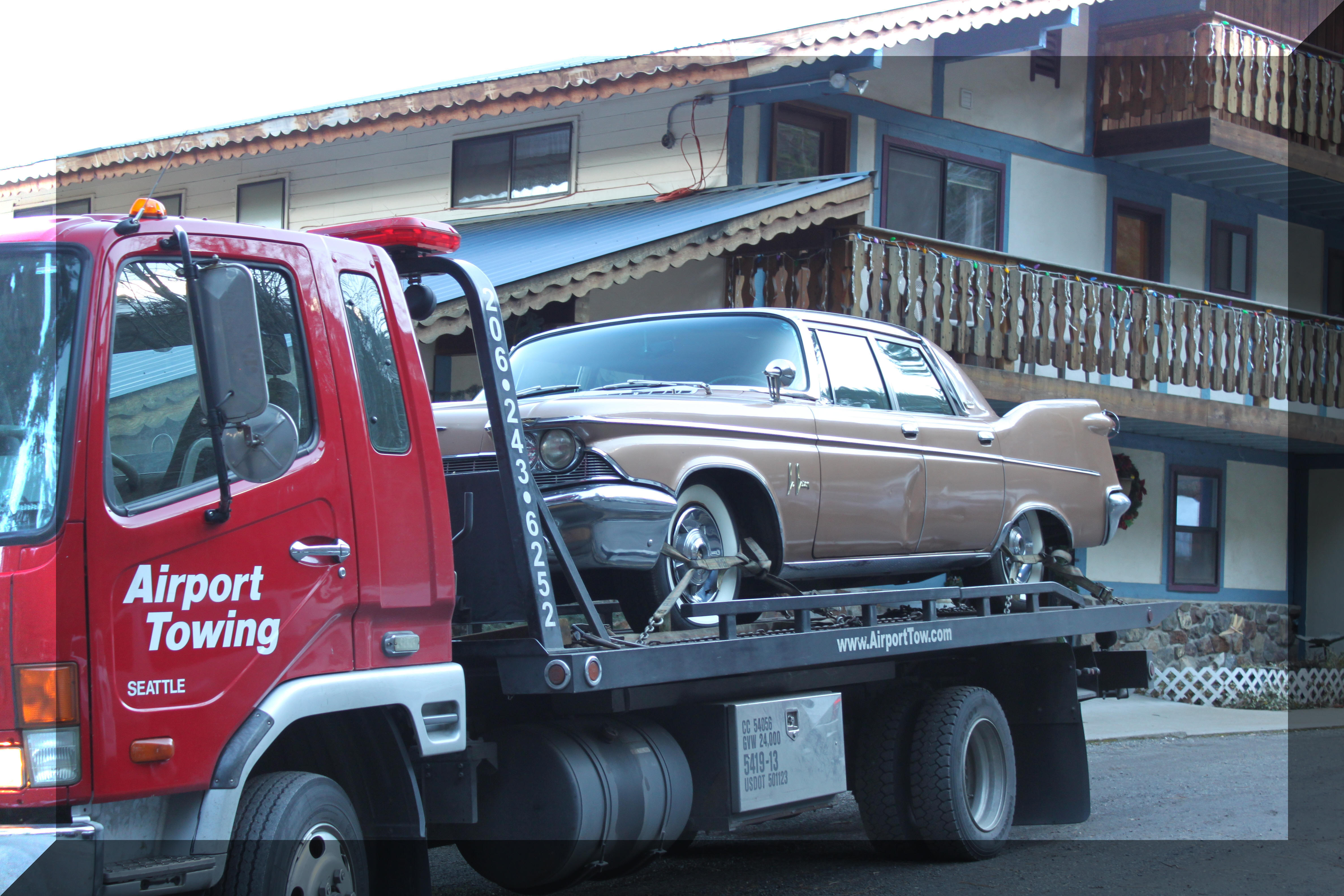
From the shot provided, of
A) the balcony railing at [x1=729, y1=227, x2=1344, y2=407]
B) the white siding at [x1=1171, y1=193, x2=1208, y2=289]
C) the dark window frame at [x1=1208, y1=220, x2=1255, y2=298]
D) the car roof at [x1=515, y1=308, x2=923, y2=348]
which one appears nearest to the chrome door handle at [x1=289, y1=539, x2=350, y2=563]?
the car roof at [x1=515, y1=308, x2=923, y2=348]

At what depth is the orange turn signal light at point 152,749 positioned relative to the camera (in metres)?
3.40

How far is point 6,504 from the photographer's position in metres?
3.35

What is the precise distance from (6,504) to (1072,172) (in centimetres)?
1574

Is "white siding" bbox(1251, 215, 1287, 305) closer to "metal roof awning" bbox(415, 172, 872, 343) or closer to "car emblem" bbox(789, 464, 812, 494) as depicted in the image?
"metal roof awning" bbox(415, 172, 872, 343)

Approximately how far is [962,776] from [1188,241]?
1384 cm

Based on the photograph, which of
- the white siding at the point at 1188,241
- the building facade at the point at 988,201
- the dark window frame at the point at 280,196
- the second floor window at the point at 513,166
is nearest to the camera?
the building facade at the point at 988,201

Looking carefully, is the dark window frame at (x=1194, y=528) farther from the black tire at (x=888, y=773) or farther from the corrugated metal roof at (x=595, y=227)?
the black tire at (x=888, y=773)

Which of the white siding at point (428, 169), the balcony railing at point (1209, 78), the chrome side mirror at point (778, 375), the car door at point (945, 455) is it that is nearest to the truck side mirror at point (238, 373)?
the chrome side mirror at point (778, 375)

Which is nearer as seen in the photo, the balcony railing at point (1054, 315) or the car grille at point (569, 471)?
the car grille at point (569, 471)

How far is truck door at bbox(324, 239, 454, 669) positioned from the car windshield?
1.99m

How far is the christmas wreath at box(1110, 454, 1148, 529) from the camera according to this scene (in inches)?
677

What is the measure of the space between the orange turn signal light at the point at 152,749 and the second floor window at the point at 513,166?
11838 millimetres

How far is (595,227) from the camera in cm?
1273

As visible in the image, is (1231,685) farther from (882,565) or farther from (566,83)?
(882,565)
